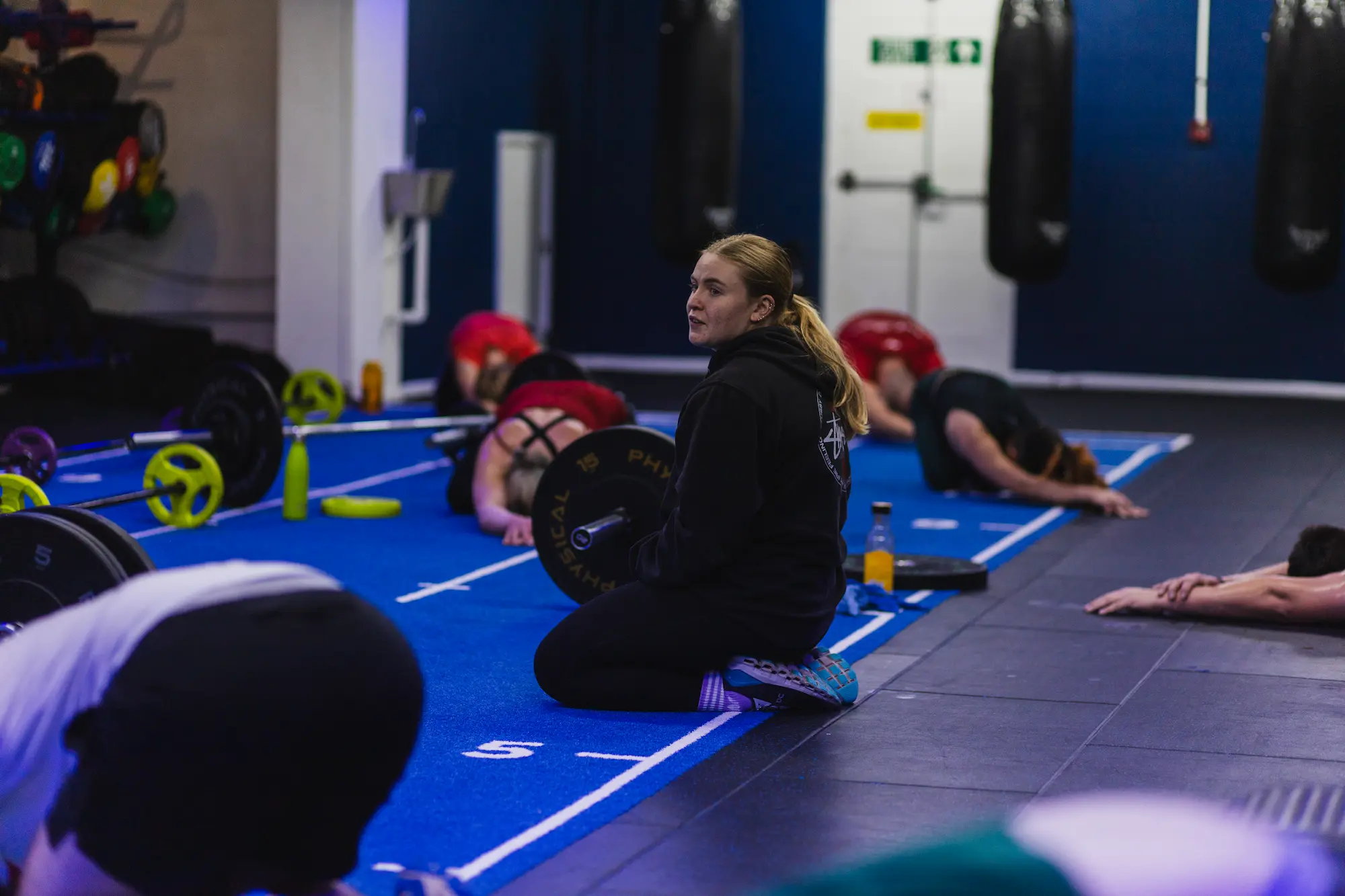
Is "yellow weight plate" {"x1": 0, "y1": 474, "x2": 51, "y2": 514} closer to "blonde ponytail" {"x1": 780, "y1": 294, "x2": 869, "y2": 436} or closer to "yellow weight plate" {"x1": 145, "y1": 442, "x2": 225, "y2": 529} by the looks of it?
"yellow weight plate" {"x1": 145, "y1": 442, "x2": 225, "y2": 529}

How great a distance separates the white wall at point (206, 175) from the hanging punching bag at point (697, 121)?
2551mm

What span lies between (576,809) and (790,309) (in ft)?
4.46

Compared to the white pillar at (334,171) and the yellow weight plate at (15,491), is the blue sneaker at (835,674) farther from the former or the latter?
the white pillar at (334,171)

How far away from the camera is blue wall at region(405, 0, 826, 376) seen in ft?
42.9

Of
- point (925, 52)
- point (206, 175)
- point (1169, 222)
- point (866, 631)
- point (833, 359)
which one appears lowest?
point (866, 631)

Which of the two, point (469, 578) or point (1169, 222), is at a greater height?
point (1169, 222)

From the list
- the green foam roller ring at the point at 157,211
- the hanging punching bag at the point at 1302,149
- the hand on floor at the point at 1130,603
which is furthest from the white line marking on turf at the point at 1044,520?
the green foam roller ring at the point at 157,211

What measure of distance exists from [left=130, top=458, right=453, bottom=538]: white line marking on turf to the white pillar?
94.9 inches

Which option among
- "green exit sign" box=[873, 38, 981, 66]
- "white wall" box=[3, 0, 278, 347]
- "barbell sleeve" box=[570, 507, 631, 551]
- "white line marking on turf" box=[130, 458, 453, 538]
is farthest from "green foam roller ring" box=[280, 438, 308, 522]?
"green exit sign" box=[873, 38, 981, 66]

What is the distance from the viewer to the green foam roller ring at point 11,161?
8.89m

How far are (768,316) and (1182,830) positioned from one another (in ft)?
9.66

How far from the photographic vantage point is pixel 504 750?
12.9ft

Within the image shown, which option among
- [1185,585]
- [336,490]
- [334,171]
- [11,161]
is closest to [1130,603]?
[1185,585]

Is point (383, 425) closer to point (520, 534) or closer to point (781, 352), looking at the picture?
point (520, 534)
